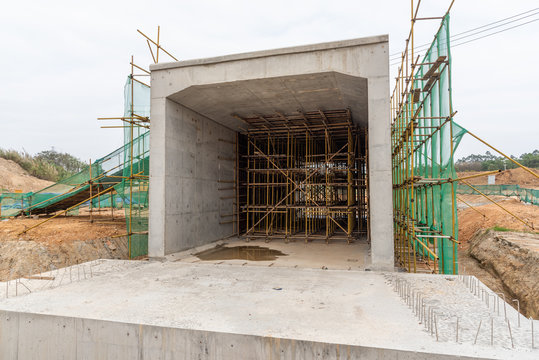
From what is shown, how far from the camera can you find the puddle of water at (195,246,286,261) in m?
10.2

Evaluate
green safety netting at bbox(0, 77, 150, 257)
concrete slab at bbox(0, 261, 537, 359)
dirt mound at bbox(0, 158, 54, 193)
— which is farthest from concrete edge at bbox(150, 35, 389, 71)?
dirt mound at bbox(0, 158, 54, 193)

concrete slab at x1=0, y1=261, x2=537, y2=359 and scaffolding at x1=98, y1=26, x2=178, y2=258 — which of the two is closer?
concrete slab at x1=0, y1=261, x2=537, y2=359

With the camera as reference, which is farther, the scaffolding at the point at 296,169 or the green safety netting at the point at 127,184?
the scaffolding at the point at 296,169

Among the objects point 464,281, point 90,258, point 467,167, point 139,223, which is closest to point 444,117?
point 464,281

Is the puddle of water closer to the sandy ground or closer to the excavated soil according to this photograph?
the excavated soil

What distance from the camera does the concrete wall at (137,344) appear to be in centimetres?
397

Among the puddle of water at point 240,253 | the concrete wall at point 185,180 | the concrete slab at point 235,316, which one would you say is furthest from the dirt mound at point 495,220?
the concrete slab at point 235,316

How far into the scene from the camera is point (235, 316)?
16.2 ft

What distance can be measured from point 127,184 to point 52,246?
342 centimetres

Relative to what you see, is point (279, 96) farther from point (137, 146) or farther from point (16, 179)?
point (16, 179)

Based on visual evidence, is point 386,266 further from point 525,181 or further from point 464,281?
point 525,181

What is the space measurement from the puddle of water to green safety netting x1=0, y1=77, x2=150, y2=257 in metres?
2.75

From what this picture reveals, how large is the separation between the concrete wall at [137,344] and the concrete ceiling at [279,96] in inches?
270

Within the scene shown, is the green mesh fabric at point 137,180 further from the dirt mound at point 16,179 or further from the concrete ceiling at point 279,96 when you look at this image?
the dirt mound at point 16,179
